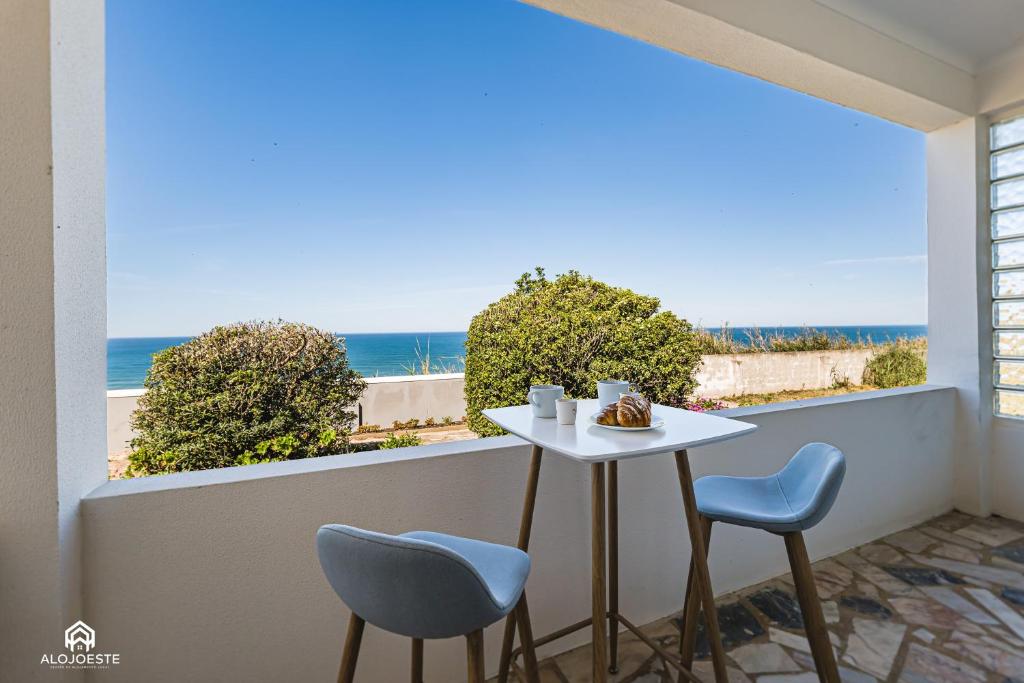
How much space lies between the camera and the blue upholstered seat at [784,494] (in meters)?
1.20

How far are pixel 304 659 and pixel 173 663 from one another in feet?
1.04

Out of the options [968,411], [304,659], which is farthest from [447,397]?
[968,411]

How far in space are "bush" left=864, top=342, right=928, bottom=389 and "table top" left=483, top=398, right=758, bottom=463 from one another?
19.0 ft

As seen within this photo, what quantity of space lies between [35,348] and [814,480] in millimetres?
1988

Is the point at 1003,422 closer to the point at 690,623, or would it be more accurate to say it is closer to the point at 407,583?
the point at 690,623

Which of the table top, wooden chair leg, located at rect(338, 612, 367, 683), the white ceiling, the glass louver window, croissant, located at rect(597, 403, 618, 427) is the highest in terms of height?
the white ceiling

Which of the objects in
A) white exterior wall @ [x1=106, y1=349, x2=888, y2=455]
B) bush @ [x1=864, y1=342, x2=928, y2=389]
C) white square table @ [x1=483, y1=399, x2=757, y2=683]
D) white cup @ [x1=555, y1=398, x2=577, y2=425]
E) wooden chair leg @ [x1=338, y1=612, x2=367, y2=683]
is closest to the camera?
wooden chair leg @ [x1=338, y1=612, x2=367, y2=683]

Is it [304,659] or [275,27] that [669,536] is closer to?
[304,659]

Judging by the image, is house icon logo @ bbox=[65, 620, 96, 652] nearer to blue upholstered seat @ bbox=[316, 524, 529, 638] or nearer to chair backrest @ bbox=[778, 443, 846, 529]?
blue upholstered seat @ bbox=[316, 524, 529, 638]

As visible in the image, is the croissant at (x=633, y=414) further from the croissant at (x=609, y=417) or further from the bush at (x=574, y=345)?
the bush at (x=574, y=345)

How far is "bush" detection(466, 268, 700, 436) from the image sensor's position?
302cm

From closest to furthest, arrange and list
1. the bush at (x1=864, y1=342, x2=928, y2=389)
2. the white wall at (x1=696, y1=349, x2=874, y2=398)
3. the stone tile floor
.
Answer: the stone tile floor, the bush at (x1=864, y1=342, x2=928, y2=389), the white wall at (x1=696, y1=349, x2=874, y2=398)

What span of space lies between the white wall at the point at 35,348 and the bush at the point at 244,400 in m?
0.89

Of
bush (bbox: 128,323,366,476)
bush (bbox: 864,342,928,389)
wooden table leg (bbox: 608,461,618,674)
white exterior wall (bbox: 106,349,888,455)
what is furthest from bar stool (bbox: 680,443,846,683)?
bush (bbox: 864,342,928,389)
